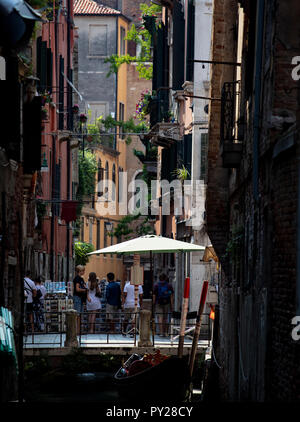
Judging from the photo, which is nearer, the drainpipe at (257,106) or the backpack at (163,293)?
the drainpipe at (257,106)

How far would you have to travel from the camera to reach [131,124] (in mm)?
63688

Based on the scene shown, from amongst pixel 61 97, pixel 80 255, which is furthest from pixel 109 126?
pixel 61 97

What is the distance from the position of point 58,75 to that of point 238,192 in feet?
78.4

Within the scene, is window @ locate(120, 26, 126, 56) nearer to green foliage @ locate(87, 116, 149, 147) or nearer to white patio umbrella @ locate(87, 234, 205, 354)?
green foliage @ locate(87, 116, 149, 147)

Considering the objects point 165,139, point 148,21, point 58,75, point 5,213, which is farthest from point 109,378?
point 148,21

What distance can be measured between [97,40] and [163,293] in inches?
1762

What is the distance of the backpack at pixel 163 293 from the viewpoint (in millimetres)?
30141

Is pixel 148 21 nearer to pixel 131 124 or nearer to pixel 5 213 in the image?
pixel 131 124

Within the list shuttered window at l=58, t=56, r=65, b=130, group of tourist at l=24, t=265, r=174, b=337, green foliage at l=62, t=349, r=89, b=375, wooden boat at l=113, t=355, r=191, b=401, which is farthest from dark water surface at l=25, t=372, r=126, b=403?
shuttered window at l=58, t=56, r=65, b=130

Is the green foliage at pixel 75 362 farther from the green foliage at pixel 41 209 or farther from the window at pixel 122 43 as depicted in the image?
the window at pixel 122 43

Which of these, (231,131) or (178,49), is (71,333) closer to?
(231,131)

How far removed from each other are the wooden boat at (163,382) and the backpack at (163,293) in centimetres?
1050

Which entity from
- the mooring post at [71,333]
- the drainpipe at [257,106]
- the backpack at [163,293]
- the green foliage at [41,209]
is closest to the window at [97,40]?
the green foliage at [41,209]

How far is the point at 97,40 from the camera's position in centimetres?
7300
